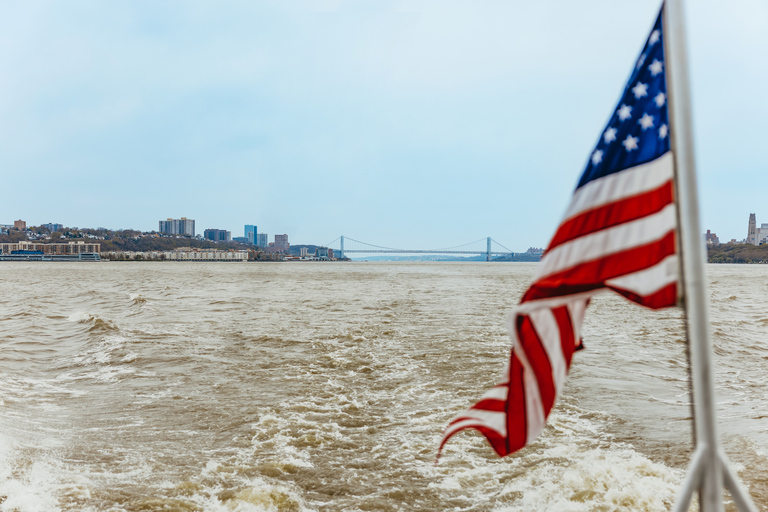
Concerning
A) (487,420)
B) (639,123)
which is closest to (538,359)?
(487,420)

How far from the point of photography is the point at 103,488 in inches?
208

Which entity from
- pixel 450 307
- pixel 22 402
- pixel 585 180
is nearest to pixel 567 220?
pixel 585 180

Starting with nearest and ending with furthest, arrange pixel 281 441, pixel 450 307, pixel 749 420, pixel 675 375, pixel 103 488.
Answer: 1. pixel 103 488
2. pixel 281 441
3. pixel 749 420
4. pixel 675 375
5. pixel 450 307

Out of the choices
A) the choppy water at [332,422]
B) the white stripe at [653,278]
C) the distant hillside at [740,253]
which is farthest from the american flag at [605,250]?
the distant hillside at [740,253]

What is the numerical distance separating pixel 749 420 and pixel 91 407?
9.55 metres

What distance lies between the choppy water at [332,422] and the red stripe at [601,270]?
3408mm

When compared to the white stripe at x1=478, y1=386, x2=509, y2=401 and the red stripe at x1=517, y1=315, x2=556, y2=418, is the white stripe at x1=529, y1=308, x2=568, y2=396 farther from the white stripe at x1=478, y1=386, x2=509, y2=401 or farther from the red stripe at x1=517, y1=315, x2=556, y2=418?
the white stripe at x1=478, y1=386, x2=509, y2=401

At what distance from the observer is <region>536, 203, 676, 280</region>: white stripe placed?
227cm

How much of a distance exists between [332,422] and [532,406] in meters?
5.61

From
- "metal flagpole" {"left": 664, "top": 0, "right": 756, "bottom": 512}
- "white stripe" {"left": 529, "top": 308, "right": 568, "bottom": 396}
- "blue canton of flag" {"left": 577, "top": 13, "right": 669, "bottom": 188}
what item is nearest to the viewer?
"metal flagpole" {"left": 664, "top": 0, "right": 756, "bottom": 512}

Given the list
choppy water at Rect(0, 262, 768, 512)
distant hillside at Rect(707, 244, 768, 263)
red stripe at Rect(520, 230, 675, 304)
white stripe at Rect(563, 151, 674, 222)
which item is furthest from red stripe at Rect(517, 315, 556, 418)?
distant hillside at Rect(707, 244, 768, 263)

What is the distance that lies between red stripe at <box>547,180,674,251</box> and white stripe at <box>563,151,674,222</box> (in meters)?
0.02

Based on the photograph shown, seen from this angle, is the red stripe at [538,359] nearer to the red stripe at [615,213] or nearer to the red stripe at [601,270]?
the red stripe at [601,270]

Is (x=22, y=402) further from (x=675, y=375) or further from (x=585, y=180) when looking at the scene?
(x=675, y=375)
